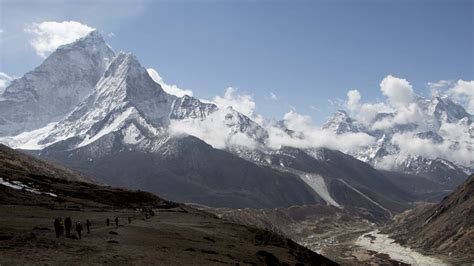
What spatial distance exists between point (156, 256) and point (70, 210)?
45.3 m

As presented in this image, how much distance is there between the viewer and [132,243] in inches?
2660

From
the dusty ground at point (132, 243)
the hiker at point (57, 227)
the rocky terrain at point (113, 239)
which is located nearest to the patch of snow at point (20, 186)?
the rocky terrain at point (113, 239)

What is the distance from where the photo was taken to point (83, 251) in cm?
5631

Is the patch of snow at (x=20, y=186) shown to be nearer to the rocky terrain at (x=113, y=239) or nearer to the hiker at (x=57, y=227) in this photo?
the rocky terrain at (x=113, y=239)

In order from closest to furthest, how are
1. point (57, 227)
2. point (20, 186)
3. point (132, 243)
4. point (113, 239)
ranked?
point (57, 227)
point (132, 243)
point (113, 239)
point (20, 186)

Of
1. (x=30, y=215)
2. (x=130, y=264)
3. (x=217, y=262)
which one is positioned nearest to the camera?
(x=130, y=264)

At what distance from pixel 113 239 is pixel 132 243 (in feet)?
8.25

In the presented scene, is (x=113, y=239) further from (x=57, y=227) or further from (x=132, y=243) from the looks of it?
(x=57, y=227)

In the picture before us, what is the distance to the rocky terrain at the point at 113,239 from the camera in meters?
55.0

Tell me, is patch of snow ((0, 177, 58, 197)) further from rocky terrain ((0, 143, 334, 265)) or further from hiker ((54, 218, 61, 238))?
hiker ((54, 218, 61, 238))

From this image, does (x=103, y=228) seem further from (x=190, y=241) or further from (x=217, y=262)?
(x=217, y=262)

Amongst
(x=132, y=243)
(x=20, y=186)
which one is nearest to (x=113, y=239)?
(x=132, y=243)

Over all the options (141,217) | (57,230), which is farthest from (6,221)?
(141,217)

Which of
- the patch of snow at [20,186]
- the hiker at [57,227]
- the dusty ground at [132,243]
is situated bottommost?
the dusty ground at [132,243]
